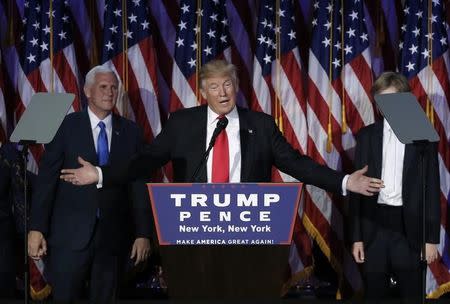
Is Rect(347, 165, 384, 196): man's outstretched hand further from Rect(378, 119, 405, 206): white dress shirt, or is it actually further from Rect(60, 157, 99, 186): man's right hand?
Rect(60, 157, 99, 186): man's right hand

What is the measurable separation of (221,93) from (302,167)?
476 millimetres

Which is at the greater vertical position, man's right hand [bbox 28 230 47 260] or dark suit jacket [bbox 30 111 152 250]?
dark suit jacket [bbox 30 111 152 250]

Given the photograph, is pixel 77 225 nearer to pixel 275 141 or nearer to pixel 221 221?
pixel 275 141

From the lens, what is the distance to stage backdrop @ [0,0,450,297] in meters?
5.27

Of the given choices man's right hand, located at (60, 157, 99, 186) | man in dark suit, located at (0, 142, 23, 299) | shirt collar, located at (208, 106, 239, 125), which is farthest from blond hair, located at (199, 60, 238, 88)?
man in dark suit, located at (0, 142, 23, 299)

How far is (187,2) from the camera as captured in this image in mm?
5375

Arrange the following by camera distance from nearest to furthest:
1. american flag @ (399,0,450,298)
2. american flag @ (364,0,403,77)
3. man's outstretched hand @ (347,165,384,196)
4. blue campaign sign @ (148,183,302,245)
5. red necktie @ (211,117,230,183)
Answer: blue campaign sign @ (148,183,302,245)
man's outstretched hand @ (347,165,384,196)
red necktie @ (211,117,230,183)
american flag @ (399,0,450,298)
american flag @ (364,0,403,77)

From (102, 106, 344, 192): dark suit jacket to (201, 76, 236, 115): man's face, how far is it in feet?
0.26

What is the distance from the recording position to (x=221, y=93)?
3473mm

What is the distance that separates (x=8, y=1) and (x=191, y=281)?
346cm

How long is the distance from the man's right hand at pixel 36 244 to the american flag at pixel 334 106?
195cm

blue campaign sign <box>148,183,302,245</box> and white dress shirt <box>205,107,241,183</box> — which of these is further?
white dress shirt <box>205,107,241,183</box>

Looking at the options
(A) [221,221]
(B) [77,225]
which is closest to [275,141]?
(A) [221,221]

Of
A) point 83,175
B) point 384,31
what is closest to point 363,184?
point 83,175
